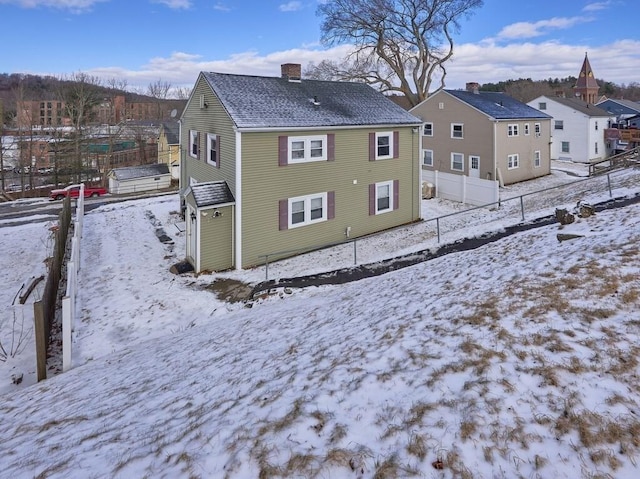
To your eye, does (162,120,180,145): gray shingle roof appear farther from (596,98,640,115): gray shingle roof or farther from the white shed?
(596,98,640,115): gray shingle roof

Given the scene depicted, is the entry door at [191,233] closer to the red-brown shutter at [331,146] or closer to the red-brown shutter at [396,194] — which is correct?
the red-brown shutter at [331,146]

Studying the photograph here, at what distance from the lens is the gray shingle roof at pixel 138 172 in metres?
42.4

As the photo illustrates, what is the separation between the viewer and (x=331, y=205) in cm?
1862

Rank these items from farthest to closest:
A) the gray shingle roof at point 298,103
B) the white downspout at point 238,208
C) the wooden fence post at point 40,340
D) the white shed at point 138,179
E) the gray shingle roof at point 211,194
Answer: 1. the white shed at point 138,179
2. the gray shingle roof at point 298,103
3. the white downspout at point 238,208
4. the gray shingle roof at point 211,194
5. the wooden fence post at point 40,340

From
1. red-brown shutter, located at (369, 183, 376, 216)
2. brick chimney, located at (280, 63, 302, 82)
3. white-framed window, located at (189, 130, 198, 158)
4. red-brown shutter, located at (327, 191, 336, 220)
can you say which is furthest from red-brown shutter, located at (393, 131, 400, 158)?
white-framed window, located at (189, 130, 198, 158)

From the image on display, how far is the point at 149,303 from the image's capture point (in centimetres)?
1289

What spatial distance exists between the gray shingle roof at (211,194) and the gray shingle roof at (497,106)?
22.4 m

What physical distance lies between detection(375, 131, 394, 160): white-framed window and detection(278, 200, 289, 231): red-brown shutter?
5268 millimetres

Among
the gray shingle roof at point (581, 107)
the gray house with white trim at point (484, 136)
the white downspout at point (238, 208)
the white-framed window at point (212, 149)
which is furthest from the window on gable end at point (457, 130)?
the white downspout at point (238, 208)

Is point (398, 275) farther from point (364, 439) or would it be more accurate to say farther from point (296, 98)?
point (296, 98)

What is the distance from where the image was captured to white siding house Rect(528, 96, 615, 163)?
148 ft

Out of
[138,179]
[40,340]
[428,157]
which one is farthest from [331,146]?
[138,179]

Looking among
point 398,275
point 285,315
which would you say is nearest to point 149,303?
point 285,315

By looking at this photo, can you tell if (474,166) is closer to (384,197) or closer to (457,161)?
(457,161)
